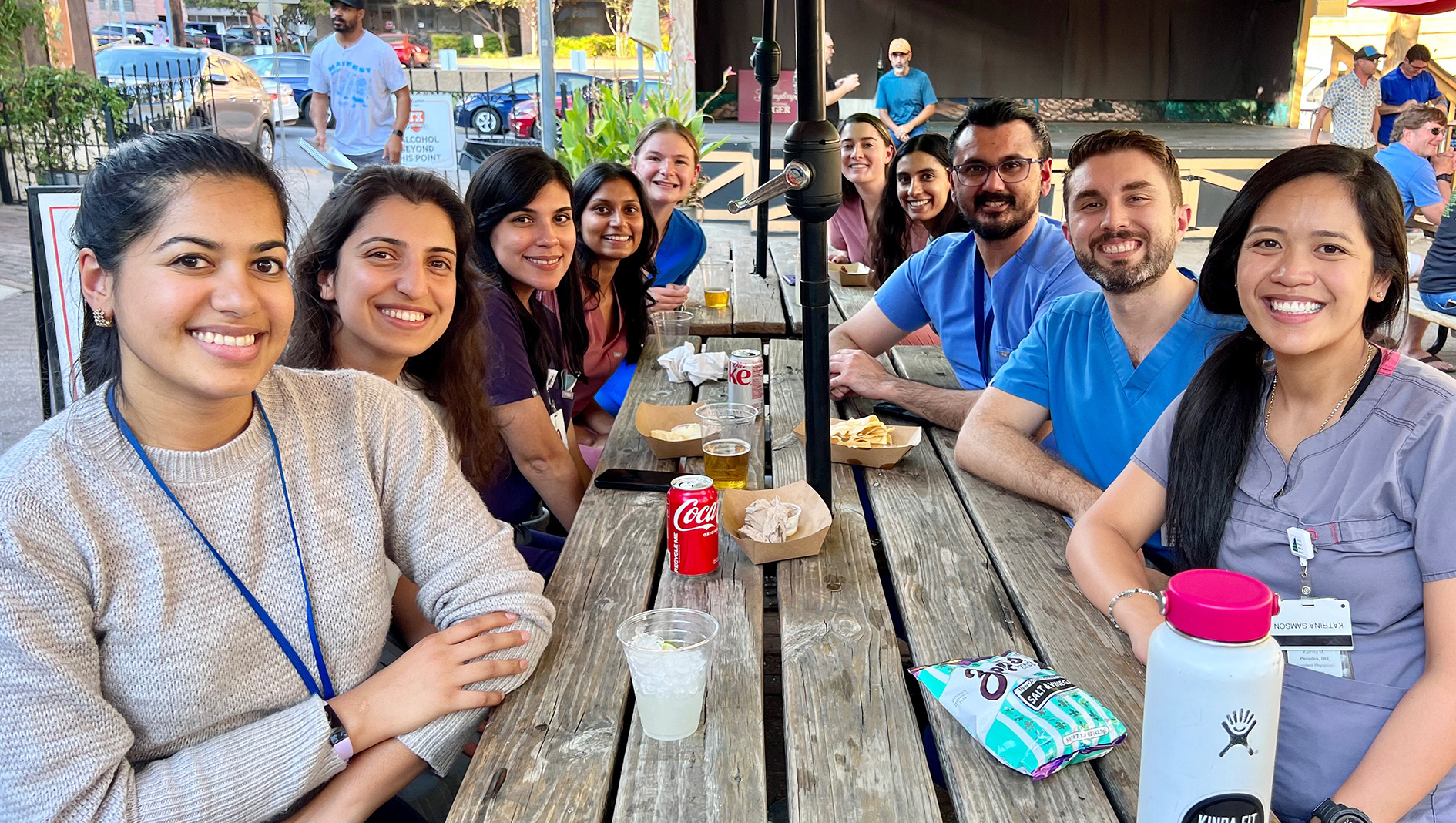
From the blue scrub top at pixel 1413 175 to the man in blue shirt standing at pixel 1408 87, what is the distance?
3.10m

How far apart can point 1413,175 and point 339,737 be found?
7.43 m

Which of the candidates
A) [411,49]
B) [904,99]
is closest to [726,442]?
[904,99]

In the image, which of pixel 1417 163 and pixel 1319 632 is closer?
pixel 1319 632

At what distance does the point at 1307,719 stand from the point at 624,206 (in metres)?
2.51

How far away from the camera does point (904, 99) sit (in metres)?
10.0

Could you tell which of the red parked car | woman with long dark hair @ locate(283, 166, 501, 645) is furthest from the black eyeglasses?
the red parked car

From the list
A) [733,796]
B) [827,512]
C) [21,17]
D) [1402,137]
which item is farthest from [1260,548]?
[21,17]

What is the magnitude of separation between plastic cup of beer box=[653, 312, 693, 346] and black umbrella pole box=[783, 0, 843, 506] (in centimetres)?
169

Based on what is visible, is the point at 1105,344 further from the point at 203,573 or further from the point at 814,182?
the point at 203,573

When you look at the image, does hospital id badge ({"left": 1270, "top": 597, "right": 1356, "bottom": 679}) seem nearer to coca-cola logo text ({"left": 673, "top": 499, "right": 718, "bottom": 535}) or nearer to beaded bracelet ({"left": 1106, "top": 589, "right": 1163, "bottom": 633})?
beaded bracelet ({"left": 1106, "top": 589, "right": 1163, "bottom": 633})

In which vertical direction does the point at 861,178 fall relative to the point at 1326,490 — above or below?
above

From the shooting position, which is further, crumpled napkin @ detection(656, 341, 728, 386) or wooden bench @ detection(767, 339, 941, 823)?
crumpled napkin @ detection(656, 341, 728, 386)

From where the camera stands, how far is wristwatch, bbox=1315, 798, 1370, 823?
1.14 meters

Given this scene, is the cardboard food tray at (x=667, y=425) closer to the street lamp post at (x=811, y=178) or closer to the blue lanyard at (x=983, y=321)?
the street lamp post at (x=811, y=178)
